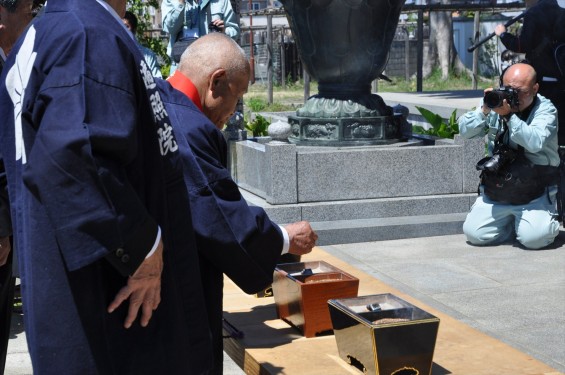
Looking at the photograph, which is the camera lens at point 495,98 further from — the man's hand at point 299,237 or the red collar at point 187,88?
the red collar at point 187,88

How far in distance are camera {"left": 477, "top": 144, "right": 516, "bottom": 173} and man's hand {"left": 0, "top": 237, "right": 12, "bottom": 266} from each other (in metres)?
3.91

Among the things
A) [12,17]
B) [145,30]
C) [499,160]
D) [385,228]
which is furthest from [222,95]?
[145,30]


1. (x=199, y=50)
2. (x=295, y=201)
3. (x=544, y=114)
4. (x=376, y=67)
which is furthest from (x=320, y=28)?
(x=199, y=50)

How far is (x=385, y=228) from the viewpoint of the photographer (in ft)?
22.2

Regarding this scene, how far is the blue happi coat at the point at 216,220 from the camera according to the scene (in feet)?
8.68

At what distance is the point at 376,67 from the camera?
7.36 m

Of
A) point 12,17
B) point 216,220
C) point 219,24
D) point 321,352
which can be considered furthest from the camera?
point 219,24

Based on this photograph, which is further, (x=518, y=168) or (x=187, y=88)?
(x=518, y=168)

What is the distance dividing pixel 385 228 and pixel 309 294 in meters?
3.77

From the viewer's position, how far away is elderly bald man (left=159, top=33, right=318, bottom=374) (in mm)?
2650

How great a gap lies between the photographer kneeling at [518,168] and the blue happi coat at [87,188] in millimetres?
4272

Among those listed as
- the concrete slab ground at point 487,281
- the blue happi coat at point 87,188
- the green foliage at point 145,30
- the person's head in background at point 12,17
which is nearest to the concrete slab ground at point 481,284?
the concrete slab ground at point 487,281

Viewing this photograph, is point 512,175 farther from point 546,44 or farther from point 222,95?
point 222,95

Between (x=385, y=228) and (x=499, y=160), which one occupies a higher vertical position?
(x=499, y=160)
